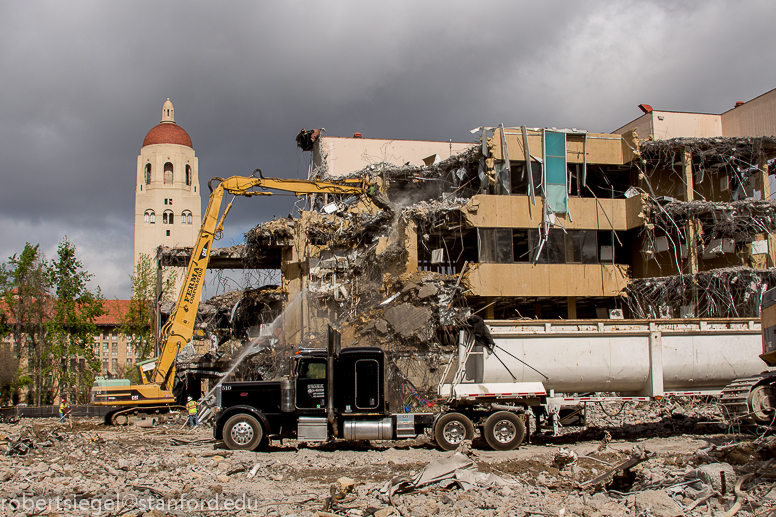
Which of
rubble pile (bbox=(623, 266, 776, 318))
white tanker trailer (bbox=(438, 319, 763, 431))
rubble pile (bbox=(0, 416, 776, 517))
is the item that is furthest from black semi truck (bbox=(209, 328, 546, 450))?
rubble pile (bbox=(623, 266, 776, 318))

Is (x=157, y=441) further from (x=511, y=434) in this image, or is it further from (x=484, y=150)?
(x=484, y=150)

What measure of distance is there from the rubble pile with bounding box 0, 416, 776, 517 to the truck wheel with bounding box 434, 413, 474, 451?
2.60 ft

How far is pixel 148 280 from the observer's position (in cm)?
4541

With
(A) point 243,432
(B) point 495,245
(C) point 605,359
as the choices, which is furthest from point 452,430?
(B) point 495,245

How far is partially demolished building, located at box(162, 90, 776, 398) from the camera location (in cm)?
2717

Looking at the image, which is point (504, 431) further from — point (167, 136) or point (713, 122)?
point (167, 136)

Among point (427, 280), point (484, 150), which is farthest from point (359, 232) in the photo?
point (484, 150)

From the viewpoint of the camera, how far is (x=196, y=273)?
21438 mm

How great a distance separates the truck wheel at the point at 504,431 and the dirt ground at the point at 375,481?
0.32 meters

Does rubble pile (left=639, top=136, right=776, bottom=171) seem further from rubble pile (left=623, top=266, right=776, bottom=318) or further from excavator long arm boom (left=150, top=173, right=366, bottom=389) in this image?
excavator long arm boom (left=150, top=173, right=366, bottom=389)

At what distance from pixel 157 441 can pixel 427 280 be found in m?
12.4

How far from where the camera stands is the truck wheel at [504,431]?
14867 mm

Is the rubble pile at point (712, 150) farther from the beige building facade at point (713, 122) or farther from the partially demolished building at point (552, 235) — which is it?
the beige building facade at point (713, 122)

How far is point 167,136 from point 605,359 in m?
81.3
